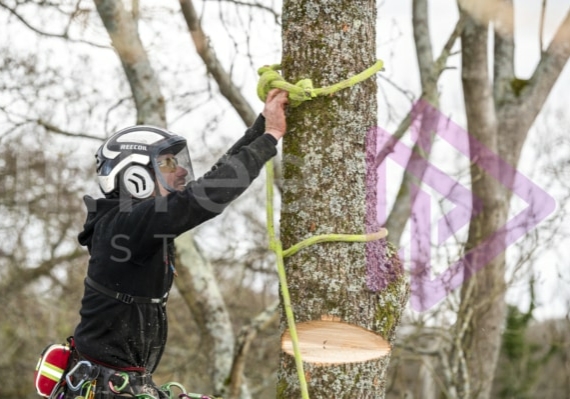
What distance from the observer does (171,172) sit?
13.6 ft

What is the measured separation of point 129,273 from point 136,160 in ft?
1.66

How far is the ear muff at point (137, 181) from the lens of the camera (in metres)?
3.97

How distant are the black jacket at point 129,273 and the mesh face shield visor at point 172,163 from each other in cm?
18

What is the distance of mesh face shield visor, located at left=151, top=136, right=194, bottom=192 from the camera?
4.02 m

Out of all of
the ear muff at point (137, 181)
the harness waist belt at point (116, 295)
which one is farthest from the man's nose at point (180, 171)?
the harness waist belt at point (116, 295)

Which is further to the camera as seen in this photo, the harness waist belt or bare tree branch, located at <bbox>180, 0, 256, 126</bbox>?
bare tree branch, located at <bbox>180, 0, 256, 126</bbox>

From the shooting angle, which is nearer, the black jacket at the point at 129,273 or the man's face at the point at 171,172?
the black jacket at the point at 129,273

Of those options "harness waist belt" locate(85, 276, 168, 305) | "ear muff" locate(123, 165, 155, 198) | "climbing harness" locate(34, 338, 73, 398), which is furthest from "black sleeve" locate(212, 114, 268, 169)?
"climbing harness" locate(34, 338, 73, 398)

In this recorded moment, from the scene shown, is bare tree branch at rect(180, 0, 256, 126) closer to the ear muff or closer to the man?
the man

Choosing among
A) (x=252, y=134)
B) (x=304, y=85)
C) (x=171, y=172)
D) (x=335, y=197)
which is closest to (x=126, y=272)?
(x=171, y=172)

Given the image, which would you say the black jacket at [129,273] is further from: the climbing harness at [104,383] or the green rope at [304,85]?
the green rope at [304,85]

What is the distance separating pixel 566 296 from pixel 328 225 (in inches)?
303

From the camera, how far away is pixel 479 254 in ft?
30.1

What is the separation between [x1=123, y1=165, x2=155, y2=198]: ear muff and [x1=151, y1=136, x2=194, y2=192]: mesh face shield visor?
2.0 inches
